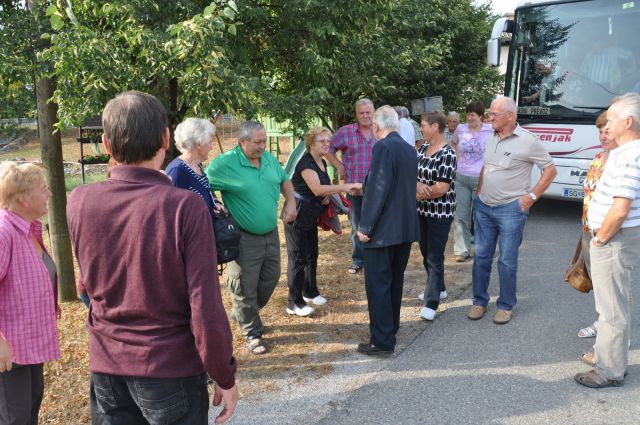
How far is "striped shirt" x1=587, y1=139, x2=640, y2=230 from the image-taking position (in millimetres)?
3229

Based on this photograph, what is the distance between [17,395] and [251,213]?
2.00m

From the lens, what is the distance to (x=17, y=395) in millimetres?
2361

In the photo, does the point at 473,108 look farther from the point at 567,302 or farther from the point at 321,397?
the point at 321,397

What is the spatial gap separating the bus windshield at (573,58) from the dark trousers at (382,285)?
17.2ft

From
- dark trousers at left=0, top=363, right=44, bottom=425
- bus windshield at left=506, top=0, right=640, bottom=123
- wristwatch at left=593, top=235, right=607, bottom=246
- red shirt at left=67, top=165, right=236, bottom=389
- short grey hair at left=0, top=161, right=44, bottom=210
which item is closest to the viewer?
red shirt at left=67, top=165, right=236, bottom=389

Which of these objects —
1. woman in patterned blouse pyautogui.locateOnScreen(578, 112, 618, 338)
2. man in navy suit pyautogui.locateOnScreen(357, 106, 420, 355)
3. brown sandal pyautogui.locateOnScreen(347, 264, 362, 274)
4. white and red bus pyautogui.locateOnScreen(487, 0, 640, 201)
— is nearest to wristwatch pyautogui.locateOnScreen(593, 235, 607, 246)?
woman in patterned blouse pyautogui.locateOnScreen(578, 112, 618, 338)

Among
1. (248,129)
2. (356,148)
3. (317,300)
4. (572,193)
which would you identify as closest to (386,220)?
(248,129)

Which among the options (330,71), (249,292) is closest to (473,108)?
(330,71)

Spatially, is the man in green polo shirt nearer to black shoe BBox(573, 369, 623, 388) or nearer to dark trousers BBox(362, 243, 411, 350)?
dark trousers BBox(362, 243, 411, 350)

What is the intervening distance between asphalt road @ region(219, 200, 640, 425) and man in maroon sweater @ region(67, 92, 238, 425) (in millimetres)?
1560

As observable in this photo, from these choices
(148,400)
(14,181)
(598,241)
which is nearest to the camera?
(148,400)

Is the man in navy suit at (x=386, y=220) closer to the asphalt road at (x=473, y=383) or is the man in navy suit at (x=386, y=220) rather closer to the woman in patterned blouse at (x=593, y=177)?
the asphalt road at (x=473, y=383)

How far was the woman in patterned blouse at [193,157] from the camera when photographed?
11.3ft

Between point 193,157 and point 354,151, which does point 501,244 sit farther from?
point 193,157
